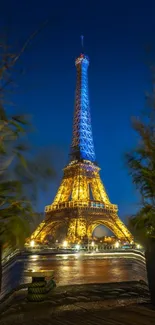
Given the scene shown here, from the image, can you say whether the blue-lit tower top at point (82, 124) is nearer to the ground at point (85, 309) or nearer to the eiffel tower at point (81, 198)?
the eiffel tower at point (81, 198)

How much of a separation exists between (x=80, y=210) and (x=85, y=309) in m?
32.3

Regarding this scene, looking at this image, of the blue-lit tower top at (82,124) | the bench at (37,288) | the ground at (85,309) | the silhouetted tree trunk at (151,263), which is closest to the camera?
the ground at (85,309)

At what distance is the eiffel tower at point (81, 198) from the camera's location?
3681cm

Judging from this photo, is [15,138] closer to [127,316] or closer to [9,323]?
[9,323]

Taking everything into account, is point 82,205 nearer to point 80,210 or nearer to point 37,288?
point 80,210

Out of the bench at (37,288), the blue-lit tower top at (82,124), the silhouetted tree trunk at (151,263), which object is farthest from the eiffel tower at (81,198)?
the silhouetted tree trunk at (151,263)

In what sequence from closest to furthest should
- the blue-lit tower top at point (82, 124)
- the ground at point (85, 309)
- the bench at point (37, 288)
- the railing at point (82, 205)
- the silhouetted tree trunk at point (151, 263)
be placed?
the ground at point (85, 309) → the silhouetted tree trunk at point (151, 263) → the bench at point (37, 288) → the railing at point (82, 205) → the blue-lit tower top at point (82, 124)

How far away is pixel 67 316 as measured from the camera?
4.51 meters

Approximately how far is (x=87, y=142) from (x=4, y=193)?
45.0m

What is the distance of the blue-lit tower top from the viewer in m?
46.3

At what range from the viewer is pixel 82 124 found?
1898 inches

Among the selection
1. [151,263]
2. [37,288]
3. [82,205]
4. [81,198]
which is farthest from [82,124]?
[151,263]

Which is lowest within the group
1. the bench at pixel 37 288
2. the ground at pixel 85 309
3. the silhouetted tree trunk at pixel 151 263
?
the ground at pixel 85 309

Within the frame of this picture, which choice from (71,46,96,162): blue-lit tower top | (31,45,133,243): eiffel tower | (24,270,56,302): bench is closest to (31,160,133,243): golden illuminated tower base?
(31,45,133,243): eiffel tower
